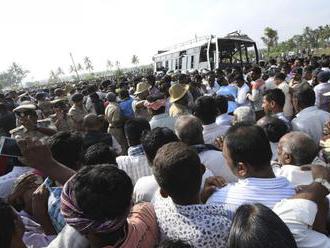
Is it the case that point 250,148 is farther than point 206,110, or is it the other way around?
point 206,110

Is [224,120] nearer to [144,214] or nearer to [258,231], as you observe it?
[144,214]

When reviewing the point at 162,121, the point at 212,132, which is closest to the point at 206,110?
the point at 212,132

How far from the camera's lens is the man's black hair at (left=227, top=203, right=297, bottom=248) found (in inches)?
55.7

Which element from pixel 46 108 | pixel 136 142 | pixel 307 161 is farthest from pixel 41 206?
pixel 46 108

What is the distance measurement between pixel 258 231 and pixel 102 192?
741 mm

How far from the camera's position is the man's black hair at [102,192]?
1.77 meters

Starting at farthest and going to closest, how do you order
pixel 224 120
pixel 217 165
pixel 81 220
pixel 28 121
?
pixel 224 120, pixel 28 121, pixel 217 165, pixel 81 220

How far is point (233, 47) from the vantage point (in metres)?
18.2

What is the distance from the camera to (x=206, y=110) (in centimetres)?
435

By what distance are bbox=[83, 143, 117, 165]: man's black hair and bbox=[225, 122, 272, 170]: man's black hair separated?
1.04 meters

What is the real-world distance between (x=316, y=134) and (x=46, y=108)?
6479 mm

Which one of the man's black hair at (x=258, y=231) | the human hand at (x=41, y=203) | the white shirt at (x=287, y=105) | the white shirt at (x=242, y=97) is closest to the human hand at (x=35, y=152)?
the human hand at (x=41, y=203)

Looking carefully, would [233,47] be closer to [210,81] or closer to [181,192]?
[210,81]

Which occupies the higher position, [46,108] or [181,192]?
[181,192]
